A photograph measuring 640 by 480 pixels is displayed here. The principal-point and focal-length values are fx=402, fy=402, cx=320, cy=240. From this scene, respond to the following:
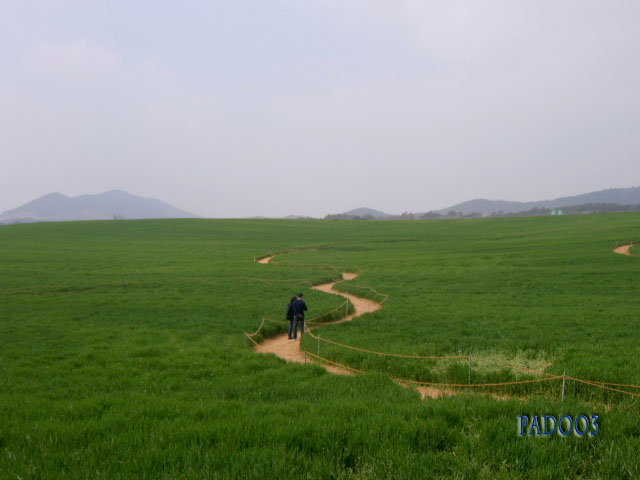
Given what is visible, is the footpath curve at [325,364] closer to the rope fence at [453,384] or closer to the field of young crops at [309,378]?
the rope fence at [453,384]

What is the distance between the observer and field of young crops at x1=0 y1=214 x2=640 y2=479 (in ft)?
19.6

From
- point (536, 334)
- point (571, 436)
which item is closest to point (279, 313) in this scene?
point (536, 334)

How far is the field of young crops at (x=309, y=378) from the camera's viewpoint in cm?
598

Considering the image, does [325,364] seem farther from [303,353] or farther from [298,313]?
[298,313]

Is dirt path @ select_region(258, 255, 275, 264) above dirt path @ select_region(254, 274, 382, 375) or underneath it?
above

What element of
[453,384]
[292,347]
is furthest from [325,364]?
[453,384]

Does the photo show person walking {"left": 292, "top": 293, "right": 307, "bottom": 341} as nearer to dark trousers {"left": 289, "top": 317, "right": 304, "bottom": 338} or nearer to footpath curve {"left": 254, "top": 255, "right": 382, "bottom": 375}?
dark trousers {"left": 289, "top": 317, "right": 304, "bottom": 338}

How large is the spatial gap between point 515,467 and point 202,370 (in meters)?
9.10

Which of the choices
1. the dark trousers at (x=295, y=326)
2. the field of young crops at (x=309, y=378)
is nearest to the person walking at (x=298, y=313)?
the dark trousers at (x=295, y=326)

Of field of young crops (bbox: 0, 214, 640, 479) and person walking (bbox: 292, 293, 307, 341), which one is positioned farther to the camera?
person walking (bbox: 292, 293, 307, 341)

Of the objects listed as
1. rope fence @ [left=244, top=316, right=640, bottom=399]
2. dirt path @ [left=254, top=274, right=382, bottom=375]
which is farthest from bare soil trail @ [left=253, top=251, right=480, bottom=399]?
rope fence @ [left=244, top=316, right=640, bottom=399]

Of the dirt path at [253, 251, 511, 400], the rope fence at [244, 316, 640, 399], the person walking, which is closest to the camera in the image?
the rope fence at [244, 316, 640, 399]

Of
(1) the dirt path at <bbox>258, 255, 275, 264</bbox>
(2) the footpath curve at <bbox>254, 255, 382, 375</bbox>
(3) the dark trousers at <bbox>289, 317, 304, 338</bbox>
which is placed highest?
(3) the dark trousers at <bbox>289, 317, 304, 338</bbox>

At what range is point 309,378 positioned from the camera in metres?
11.6
